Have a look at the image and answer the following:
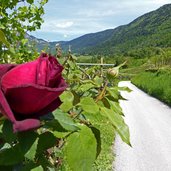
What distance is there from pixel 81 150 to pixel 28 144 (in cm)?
13

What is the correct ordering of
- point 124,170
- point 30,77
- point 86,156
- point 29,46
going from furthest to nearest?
1. point 124,170
2. point 29,46
3. point 86,156
4. point 30,77

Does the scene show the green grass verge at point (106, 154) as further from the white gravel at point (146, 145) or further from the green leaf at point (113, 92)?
the green leaf at point (113, 92)

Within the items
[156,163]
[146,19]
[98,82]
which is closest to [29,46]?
[98,82]

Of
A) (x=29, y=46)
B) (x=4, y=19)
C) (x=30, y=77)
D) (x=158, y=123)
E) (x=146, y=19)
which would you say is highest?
(x=30, y=77)

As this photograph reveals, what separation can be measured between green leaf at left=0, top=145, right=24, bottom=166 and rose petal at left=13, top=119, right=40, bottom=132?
0.09 metres

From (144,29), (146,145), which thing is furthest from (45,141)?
(144,29)

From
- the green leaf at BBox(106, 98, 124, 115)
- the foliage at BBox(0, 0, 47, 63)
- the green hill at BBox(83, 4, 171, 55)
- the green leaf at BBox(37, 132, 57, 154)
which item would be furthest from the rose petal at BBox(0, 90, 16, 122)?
the green hill at BBox(83, 4, 171, 55)

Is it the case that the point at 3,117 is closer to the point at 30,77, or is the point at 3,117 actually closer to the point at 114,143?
the point at 30,77

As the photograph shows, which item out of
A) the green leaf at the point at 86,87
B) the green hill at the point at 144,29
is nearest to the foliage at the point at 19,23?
the green leaf at the point at 86,87

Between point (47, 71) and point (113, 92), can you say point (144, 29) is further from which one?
point (47, 71)

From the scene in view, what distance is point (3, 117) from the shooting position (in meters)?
0.59

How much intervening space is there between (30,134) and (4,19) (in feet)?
7.73

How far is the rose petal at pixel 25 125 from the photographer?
1.70 feet

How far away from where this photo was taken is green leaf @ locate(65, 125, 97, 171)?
664 mm
